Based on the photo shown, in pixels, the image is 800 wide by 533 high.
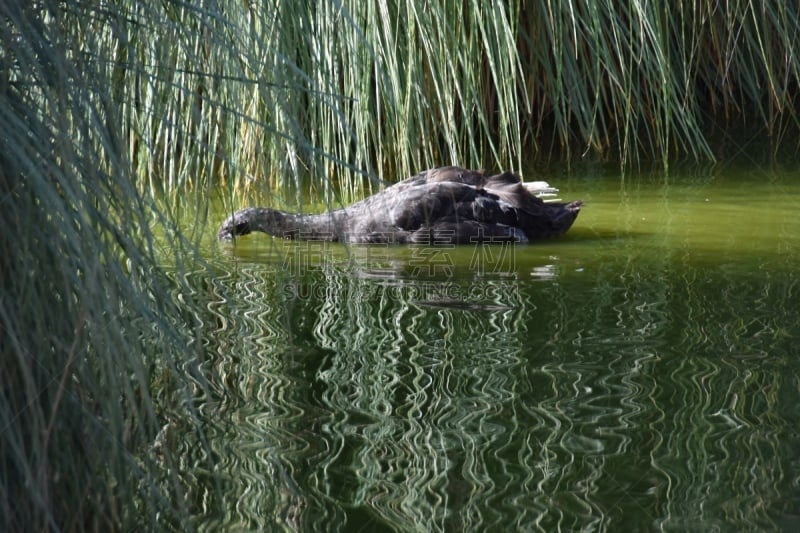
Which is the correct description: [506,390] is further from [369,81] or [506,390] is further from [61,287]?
[61,287]

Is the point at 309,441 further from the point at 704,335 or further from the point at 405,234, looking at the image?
the point at 405,234

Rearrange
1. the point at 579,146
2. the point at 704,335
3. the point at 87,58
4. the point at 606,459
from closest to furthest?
the point at 87,58 < the point at 606,459 < the point at 704,335 < the point at 579,146

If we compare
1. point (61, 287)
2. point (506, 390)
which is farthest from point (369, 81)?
point (61, 287)

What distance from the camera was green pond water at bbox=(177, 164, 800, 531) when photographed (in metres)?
2.28

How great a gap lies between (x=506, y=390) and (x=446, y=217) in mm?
1976

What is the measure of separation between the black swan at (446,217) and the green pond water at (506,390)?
0.18 m

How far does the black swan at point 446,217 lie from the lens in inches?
186

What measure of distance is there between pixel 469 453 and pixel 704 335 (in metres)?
1.05

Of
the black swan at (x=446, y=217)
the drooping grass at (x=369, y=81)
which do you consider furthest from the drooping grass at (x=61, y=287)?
the black swan at (x=446, y=217)

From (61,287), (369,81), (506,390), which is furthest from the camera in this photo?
(369,81)

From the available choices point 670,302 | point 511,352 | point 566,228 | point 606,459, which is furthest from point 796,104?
point 606,459

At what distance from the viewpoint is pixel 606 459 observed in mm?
2479

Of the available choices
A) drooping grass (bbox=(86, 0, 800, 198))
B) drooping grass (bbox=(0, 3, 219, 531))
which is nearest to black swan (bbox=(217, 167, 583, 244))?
drooping grass (bbox=(86, 0, 800, 198))

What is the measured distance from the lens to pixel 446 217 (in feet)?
15.7
